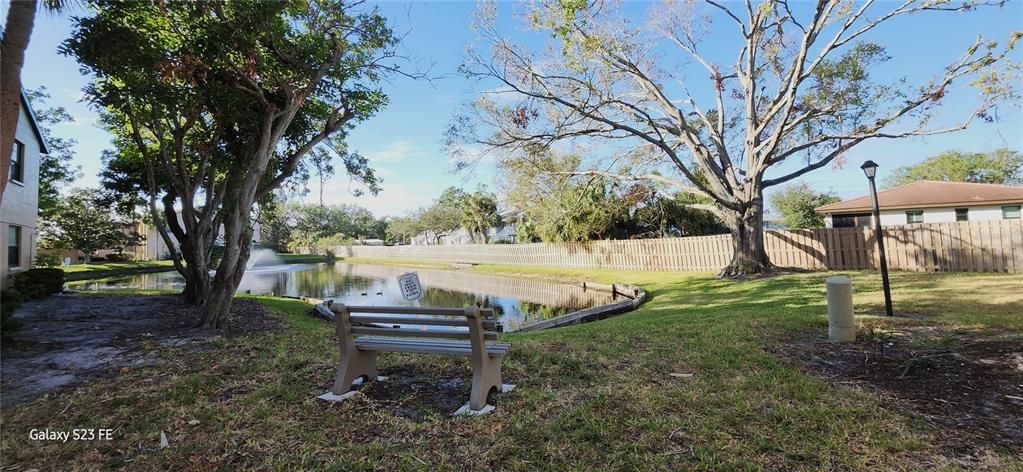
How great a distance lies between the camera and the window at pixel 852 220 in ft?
79.1

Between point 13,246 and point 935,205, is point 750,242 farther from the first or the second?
point 13,246

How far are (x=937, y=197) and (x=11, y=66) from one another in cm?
3172

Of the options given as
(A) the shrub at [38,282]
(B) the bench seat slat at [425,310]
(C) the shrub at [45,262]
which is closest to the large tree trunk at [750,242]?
(B) the bench seat slat at [425,310]

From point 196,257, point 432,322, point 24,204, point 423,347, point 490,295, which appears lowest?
point 490,295

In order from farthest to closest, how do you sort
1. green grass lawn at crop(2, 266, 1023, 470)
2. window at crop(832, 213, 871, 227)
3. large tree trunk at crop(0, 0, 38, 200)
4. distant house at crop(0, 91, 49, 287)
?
window at crop(832, 213, 871, 227) → distant house at crop(0, 91, 49, 287) → large tree trunk at crop(0, 0, 38, 200) → green grass lawn at crop(2, 266, 1023, 470)

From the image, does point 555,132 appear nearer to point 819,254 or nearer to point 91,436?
point 819,254

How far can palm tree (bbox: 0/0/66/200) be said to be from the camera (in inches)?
134

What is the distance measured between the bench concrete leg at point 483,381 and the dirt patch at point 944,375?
295 centimetres

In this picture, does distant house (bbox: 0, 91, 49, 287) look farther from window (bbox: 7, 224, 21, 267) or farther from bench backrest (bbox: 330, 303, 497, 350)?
bench backrest (bbox: 330, 303, 497, 350)

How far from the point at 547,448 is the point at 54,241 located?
3849 centimetres

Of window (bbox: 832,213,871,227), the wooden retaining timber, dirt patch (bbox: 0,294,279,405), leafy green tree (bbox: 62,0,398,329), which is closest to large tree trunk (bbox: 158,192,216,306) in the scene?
dirt patch (bbox: 0,294,279,405)

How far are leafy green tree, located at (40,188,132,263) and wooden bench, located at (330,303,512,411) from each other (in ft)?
108

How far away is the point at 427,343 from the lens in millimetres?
3725

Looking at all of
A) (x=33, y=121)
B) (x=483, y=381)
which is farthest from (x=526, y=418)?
(x=33, y=121)
